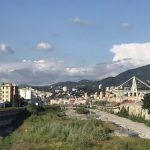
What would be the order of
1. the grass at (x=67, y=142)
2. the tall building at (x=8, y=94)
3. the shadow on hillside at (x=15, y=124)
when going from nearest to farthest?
the grass at (x=67, y=142)
the shadow on hillside at (x=15, y=124)
the tall building at (x=8, y=94)

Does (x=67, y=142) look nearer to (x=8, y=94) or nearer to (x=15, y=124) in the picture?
(x=15, y=124)

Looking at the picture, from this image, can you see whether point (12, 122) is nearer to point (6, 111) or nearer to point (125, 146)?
point (6, 111)

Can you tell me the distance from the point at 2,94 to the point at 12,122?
6019cm

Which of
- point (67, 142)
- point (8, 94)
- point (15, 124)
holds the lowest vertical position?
point (67, 142)

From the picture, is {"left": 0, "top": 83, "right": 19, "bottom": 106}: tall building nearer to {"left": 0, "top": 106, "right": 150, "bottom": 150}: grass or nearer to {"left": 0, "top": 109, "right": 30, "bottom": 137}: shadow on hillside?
{"left": 0, "top": 109, "right": 30, "bottom": 137}: shadow on hillside

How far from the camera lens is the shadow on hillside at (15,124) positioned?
64656mm

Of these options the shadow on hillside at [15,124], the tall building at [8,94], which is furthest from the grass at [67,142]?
the tall building at [8,94]

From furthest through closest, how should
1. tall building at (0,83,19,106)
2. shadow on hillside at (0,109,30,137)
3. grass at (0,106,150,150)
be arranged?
tall building at (0,83,19,106)
shadow on hillside at (0,109,30,137)
grass at (0,106,150,150)

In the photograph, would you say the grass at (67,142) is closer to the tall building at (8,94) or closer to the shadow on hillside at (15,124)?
the shadow on hillside at (15,124)

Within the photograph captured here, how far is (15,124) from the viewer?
78500 mm

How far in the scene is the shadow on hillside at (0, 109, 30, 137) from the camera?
64656 millimetres

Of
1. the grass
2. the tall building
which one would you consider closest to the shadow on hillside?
the grass

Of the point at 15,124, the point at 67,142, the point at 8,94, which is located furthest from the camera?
the point at 8,94

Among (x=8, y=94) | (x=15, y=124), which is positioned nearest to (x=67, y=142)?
(x=15, y=124)
